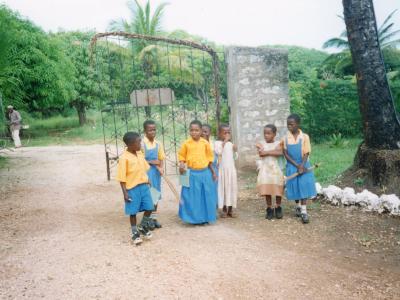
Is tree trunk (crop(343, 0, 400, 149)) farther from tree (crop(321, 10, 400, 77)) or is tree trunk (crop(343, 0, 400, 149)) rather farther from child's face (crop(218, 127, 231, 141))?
tree (crop(321, 10, 400, 77))

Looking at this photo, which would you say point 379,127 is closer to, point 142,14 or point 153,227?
point 153,227

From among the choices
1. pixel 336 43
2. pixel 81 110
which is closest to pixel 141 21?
pixel 81 110

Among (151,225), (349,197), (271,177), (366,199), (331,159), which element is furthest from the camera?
(331,159)

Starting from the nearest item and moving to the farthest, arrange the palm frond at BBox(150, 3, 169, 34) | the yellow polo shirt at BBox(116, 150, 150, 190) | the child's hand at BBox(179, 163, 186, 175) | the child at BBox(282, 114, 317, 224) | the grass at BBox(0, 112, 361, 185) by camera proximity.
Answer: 1. the yellow polo shirt at BBox(116, 150, 150, 190)
2. the child's hand at BBox(179, 163, 186, 175)
3. the child at BBox(282, 114, 317, 224)
4. the grass at BBox(0, 112, 361, 185)
5. the palm frond at BBox(150, 3, 169, 34)

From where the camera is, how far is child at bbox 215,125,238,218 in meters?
5.25

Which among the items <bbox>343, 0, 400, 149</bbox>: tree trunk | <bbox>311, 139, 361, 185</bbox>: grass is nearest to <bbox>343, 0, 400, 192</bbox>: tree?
<bbox>343, 0, 400, 149</bbox>: tree trunk

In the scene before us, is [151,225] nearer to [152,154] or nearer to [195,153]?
[152,154]

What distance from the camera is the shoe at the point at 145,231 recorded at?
4.47 m

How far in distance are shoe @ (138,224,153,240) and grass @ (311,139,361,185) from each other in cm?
322

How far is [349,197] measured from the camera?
5.50 metres

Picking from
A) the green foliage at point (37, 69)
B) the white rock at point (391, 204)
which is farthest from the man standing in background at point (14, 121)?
the white rock at point (391, 204)

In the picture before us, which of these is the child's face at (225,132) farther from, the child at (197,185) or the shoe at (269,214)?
the shoe at (269,214)

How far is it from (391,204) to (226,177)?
2.13m

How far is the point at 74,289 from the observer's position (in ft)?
10.9
